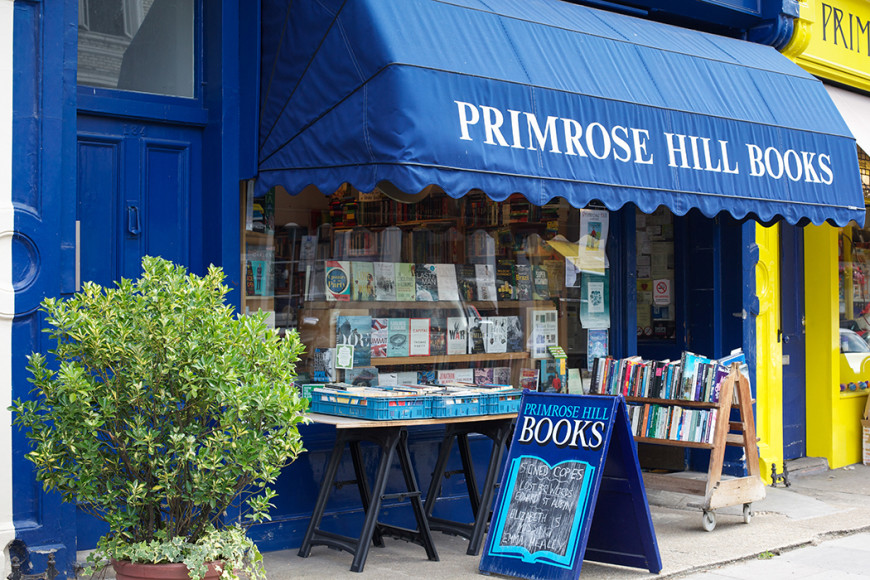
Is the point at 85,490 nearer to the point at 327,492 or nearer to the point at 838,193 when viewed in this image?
the point at 327,492

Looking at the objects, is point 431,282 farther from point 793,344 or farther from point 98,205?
point 793,344

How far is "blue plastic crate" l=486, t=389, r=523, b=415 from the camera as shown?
651 centimetres

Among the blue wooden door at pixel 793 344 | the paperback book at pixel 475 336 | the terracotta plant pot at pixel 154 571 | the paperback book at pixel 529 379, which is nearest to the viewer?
the terracotta plant pot at pixel 154 571

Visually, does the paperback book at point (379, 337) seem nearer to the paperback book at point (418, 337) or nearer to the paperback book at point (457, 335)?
the paperback book at point (418, 337)

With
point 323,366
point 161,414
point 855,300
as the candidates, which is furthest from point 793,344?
point 161,414

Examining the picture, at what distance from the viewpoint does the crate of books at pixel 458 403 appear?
621 centimetres

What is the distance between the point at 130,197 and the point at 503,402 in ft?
8.70

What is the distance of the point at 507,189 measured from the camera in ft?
19.7

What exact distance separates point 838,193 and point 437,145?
13.4 feet

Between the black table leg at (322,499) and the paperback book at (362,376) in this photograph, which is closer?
the black table leg at (322,499)

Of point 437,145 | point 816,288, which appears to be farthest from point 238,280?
point 816,288

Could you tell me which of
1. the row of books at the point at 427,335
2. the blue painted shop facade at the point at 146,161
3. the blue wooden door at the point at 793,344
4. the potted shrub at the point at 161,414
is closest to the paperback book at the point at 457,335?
the row of books at the point at 427,335

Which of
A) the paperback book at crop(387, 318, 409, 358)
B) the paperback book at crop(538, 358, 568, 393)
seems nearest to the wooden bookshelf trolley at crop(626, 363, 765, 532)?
the paperback book at crop(538, 358, 568, 393)

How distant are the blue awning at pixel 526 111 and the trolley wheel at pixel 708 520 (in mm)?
2189
